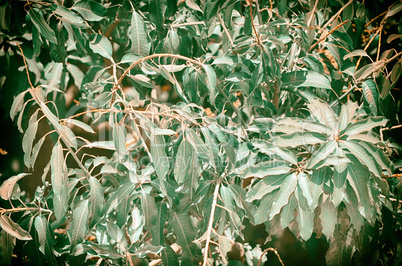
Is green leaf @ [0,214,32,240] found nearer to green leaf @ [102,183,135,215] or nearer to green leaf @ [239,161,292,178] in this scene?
green leaf @ [102,183,135,215]

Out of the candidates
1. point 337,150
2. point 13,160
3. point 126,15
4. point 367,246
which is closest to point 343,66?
point 337,150

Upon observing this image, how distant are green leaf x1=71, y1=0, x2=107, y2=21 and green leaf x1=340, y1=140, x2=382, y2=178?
86 cm

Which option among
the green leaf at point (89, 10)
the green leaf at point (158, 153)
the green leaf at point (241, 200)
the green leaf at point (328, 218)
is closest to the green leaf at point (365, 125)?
the green leaf at point (328, 218)

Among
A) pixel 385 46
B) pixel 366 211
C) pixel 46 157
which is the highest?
pixel 385 46

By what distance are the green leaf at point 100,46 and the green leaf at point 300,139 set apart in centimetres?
64

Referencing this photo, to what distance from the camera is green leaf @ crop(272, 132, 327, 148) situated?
823 mm

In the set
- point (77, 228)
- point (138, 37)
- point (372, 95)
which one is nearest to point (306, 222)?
point (372, 95)

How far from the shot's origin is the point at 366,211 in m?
0.78

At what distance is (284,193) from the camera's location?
32.6 inches

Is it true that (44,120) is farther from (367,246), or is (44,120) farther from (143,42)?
(367,246)

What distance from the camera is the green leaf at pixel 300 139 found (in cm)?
82

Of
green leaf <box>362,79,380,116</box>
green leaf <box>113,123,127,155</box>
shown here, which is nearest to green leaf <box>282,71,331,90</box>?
green leaf <box>362,79,380,116</box>

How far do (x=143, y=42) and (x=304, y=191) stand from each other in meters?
0.73

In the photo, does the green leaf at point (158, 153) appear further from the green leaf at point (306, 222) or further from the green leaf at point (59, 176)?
the green leaf at point (306, 222)
